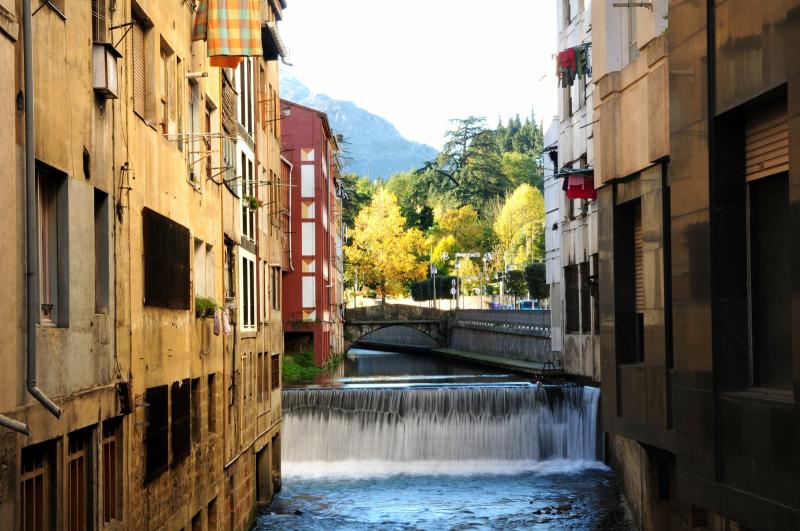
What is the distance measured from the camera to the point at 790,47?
35.6 ft

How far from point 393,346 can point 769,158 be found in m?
97.0

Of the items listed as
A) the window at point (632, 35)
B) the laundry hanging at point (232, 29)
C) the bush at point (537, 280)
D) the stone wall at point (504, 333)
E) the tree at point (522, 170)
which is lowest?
the stone wall at point (504, 333)

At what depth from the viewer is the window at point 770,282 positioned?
11.9 m

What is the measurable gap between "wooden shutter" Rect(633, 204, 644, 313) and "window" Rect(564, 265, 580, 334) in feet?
72.7

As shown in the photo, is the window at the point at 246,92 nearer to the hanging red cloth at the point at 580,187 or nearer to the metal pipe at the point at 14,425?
the hanging red cloth at the point at 580,187

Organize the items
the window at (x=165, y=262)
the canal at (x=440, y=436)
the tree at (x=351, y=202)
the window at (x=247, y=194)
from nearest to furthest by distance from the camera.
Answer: the window at (x=165, y=262), the window at (x=247, y=194), the canal at (x=440, y=436), the tree at (x=351, y=202)

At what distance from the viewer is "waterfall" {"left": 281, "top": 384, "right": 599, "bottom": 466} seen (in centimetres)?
4025

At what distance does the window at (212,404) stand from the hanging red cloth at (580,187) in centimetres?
1422

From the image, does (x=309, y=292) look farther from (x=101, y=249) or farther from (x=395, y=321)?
(x=101, y=249)

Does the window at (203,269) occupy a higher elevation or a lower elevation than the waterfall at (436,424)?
higher

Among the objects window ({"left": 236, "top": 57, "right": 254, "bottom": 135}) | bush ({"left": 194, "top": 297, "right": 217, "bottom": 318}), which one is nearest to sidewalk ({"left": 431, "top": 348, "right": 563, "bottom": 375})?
window ({"left": 236, "top": 57, "right": 254, "bottom": 135})

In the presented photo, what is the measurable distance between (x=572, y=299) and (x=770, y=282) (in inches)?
1183

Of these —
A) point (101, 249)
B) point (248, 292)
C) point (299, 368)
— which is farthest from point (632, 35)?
point (299, 368)

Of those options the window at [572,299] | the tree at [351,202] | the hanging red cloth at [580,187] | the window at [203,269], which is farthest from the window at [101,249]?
the tree at [351,202]
